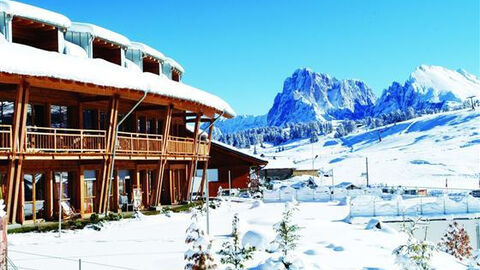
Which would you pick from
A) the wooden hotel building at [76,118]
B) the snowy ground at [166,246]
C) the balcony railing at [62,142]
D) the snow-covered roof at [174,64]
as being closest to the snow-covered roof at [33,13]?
the wooden hotel building at [76,118]

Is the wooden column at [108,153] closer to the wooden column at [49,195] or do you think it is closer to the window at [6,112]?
the wooden column at [49,195]

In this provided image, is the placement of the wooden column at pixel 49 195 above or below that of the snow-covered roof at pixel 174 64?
below

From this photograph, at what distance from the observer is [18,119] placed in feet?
59.3

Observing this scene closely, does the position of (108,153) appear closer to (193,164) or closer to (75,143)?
(75,143)

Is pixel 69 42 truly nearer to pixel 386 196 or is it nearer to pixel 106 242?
pixel 106 242

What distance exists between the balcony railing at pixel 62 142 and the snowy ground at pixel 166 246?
3.36 metres

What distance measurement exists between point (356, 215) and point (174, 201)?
1036 centimetres

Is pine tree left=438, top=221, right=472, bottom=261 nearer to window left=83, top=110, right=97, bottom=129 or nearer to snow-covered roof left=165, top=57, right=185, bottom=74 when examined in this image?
window left=83, top=110, right=97, bottom=129

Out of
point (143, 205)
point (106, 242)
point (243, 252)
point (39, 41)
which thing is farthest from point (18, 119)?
point (243, 252)

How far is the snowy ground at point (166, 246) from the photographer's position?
42.5ft

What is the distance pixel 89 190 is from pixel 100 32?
841 centimetres

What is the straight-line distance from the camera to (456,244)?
21.6 meters

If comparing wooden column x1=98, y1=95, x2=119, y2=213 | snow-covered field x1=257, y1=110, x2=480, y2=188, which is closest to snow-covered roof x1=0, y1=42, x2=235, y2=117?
wooden column x1=98, y1=95, x2=119, y2=213

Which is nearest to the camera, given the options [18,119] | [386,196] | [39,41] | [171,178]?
[18,119]
